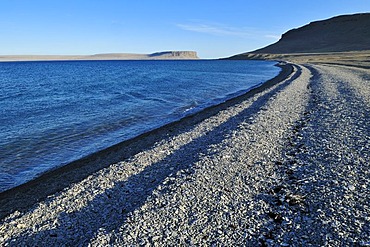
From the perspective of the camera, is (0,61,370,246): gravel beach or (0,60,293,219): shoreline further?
(0,60,293,219): shoreline

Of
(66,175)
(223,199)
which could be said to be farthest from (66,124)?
(223,199)

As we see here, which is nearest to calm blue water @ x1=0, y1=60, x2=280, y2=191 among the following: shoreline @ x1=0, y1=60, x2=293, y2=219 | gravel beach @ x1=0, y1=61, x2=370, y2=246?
shoreline @ x1=0, y1=60, x2=293, y2=219

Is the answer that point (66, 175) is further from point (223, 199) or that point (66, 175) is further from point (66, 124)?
point (66, 124)

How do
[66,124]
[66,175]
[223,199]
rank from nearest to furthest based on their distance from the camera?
[223,199]
[66,175]
[66,124]

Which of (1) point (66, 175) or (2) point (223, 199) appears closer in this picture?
(2) point (223, 199)

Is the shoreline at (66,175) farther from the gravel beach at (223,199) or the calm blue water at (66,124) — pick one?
the gravel beach at (223,199)

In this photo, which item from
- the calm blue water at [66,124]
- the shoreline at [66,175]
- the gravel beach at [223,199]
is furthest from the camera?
the calm blue water at [66,124]

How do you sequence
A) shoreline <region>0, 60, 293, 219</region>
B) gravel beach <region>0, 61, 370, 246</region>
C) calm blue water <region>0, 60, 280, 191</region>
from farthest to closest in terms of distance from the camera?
calm blue water <region>0, 60, 280, 191</region>, shoreline <region>0, 60, 293, 219</region>, gravel beach <region>0, 61, 370, 246</region>

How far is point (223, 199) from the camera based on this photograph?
24.9ft

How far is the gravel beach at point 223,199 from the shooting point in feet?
20.1

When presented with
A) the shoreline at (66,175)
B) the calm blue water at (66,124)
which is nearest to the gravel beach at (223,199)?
the shoreline at (66,175)

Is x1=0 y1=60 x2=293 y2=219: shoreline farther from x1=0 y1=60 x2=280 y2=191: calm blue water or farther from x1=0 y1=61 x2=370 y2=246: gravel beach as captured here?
x1=0 y1=61 x2=370 y2=246: gravel beach

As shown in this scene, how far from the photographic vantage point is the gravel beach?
613 centimetres

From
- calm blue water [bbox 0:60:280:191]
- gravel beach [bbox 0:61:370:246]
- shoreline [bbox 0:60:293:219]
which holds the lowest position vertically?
calm blue water [bbox 0:60:280:191]
